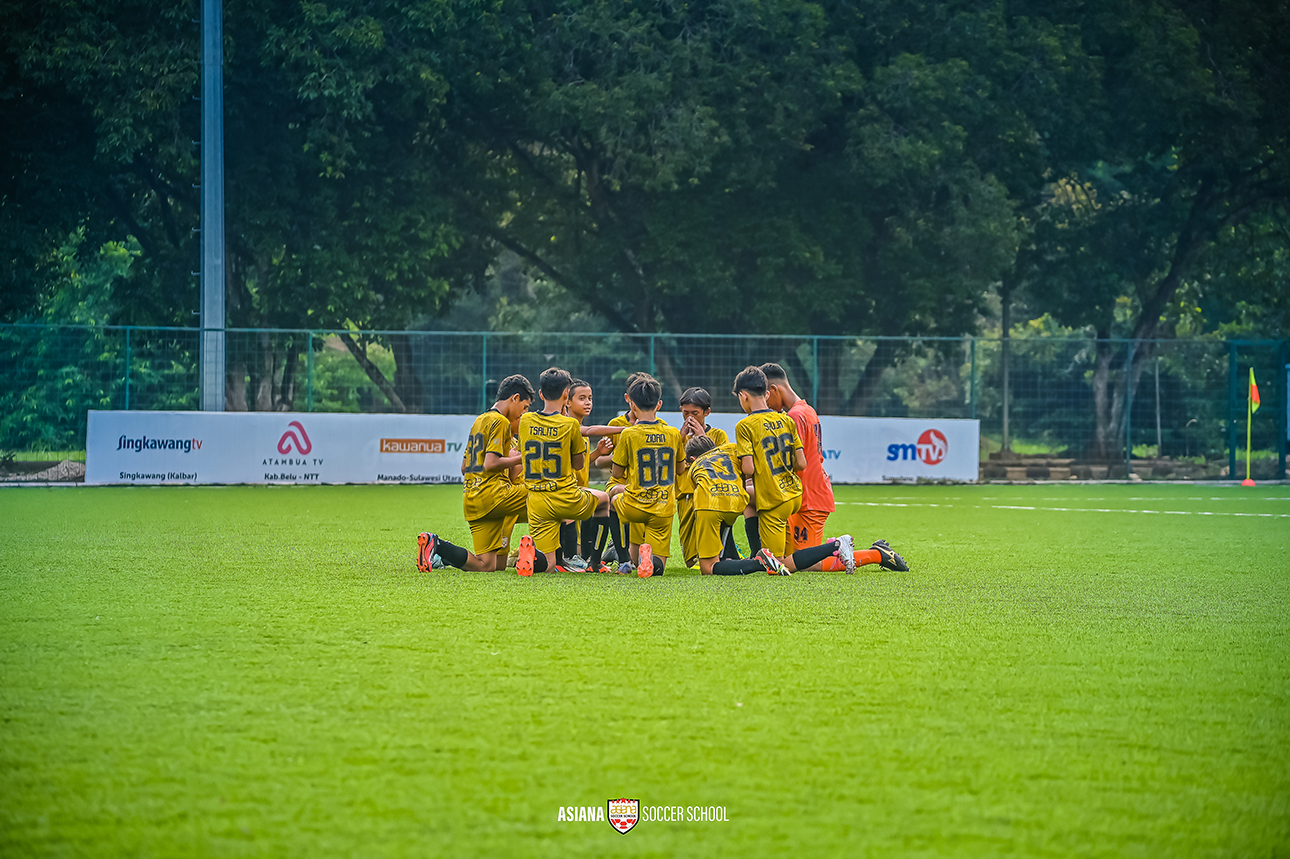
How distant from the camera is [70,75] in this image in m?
24.5

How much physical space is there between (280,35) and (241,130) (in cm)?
257

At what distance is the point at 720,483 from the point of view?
9672mm

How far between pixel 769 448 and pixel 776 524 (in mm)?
645

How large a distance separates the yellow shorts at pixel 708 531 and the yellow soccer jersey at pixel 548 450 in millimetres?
1018

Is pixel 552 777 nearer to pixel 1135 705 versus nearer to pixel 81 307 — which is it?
pixel 1135 705

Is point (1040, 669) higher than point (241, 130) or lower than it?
lower

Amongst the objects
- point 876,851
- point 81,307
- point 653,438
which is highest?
point 81,307

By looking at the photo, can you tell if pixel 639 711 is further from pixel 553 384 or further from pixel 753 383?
pixel 753 383

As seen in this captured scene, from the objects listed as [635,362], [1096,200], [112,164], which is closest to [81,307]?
[112,164]

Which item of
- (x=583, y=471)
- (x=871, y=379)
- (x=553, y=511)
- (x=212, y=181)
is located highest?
(x=212, y=181)

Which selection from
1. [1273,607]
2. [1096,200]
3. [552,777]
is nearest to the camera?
[552,777]

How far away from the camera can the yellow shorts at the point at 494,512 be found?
32.1 ft

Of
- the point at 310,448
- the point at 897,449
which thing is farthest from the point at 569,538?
the point at 897,449

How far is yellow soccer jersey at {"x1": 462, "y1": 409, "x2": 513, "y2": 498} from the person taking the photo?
979cm
